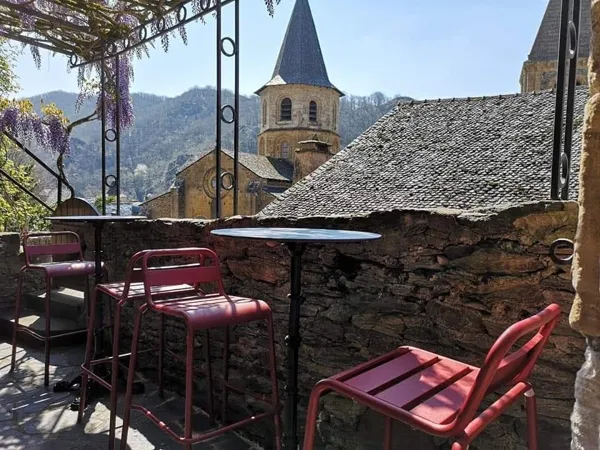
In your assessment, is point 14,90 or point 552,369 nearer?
point 552,369

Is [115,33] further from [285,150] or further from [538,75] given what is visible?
[285,150]

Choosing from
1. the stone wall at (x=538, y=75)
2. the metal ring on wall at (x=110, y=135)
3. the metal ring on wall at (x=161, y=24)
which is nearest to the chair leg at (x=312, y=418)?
the metal ring on wall at (x=161, y=24)

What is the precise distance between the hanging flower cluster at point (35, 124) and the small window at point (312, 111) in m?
25.8

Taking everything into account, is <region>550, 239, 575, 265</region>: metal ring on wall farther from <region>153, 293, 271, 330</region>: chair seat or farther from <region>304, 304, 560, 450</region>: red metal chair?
<region>153, 293, 271, 330</region>: chair seat

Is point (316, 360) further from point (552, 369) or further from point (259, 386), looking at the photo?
point (552, 369)

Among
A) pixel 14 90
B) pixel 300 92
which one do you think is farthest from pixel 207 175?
pixel 14 90

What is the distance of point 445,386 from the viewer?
4.07 feet

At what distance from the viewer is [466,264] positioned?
67.2 inches

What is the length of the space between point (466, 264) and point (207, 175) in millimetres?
26534

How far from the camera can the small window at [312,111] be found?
106 feet

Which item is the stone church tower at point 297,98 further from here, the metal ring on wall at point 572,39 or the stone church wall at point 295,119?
the metal ring on wall at point 572,39

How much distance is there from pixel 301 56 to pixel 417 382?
33512 mm

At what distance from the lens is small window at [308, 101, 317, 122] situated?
32281 millimetres

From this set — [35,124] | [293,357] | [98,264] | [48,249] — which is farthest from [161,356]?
[35,124]
